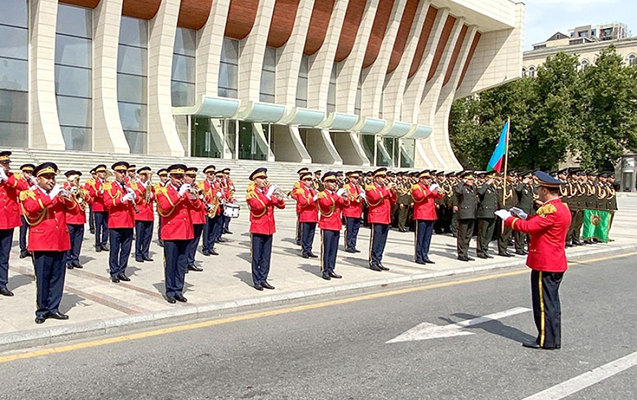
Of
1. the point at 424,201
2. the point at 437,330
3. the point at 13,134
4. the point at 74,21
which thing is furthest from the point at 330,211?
the point at 74,21

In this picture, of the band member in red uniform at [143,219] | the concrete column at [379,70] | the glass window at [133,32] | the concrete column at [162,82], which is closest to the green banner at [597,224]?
the band member in red uniform at [143,219]

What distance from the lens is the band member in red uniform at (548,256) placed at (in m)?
6.05

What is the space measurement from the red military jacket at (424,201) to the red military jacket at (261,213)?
4019 mm

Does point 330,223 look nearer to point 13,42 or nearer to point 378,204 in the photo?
point 378,204

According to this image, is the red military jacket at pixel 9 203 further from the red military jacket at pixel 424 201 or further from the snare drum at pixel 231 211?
the red military jacket at pixel 424 201

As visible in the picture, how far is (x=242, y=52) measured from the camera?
36344 millimetres

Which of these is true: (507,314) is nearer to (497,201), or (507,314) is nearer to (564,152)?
(497,201)

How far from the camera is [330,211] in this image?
33.1ft

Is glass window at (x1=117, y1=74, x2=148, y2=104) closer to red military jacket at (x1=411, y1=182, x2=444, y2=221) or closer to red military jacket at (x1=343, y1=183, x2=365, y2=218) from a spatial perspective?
red military jacket at (x1=343, y1=183, x2=365, y2=218)

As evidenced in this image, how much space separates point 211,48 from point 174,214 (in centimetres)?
2742

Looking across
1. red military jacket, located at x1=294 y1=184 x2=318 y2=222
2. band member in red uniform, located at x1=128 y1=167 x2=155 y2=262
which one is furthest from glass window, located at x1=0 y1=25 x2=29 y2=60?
red military jacket, located at x1=294 y1=184 x2=318 y2=222

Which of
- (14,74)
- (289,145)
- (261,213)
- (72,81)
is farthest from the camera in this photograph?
(289,145)

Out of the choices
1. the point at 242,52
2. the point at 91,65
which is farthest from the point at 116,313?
the point at 242,52

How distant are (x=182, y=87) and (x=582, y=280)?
28.7m
